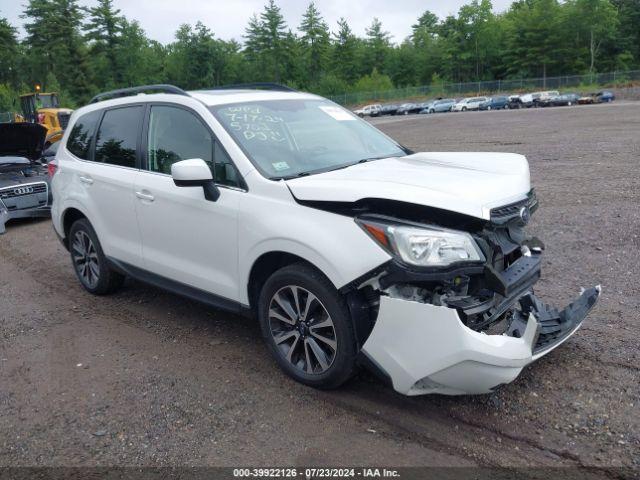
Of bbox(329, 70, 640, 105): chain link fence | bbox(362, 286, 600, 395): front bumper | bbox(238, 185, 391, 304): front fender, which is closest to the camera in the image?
bbox(362, 286, 600, 395): front bumper

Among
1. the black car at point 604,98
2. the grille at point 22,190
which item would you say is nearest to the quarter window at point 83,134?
the grille at point 22,190

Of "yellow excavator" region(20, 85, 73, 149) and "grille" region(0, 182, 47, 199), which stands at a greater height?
"yellow excavator" region(20, 85, 73, 149)

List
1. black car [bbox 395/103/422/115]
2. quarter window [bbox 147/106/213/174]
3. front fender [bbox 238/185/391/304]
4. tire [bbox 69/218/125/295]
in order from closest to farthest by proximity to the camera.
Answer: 1. front fender [bbox 238/185/391/304]
2. quarter window [bbox 147/106/213/174]
3. tire [bbox 69/218/125/295]
4. black car [bbox 395/103/422/115]

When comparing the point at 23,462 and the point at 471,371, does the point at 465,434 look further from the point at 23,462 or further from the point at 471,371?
the point at 23,462

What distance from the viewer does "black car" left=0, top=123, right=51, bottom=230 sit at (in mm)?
10023

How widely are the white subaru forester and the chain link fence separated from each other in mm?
66253

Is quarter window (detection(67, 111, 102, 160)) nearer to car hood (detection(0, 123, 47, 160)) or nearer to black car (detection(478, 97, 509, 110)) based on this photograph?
car hood (detection(0, 123, 47, 160))

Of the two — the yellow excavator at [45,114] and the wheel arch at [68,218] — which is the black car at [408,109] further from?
the wheel arch at [68,218]

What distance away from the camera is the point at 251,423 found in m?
3.51

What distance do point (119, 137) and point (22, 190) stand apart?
19.7ft

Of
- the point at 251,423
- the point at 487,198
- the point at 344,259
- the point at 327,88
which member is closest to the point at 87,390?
the point at 251,423

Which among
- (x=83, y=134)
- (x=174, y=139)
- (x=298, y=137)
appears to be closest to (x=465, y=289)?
(x=298, y=137)

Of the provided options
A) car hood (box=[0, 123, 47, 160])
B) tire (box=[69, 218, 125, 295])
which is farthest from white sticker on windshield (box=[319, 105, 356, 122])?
car hood (box=[0, 123, 47, 160])

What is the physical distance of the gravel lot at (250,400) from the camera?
125 inches
